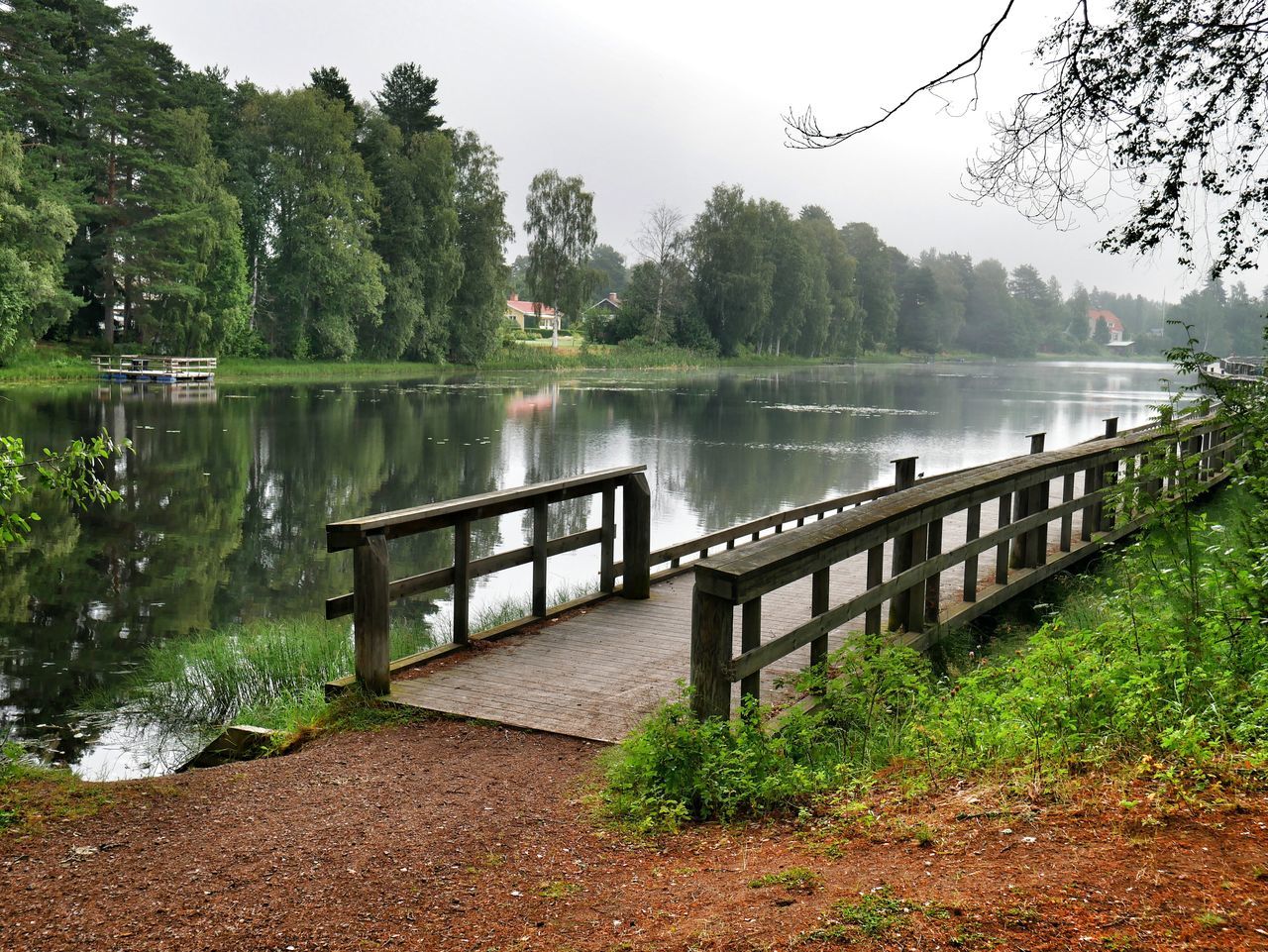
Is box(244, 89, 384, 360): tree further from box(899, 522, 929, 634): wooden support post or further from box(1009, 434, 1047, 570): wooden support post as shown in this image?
box(899, 522, 929, 634): wooden support post

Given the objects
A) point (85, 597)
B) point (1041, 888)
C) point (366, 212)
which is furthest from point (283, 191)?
point (1041, 888)

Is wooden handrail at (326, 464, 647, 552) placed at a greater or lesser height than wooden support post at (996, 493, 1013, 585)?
greater

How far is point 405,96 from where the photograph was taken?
208ft

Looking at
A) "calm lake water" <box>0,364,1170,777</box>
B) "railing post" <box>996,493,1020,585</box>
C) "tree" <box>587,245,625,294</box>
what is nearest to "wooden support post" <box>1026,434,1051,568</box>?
"railing post" <box>996,493,1020,585</box>

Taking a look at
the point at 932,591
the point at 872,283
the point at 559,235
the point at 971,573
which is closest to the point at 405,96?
the point at 559,235

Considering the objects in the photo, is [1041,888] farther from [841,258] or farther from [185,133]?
[841,258]

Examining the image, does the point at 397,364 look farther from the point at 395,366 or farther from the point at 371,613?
the point at 371,613

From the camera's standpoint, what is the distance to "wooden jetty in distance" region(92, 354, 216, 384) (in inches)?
1795

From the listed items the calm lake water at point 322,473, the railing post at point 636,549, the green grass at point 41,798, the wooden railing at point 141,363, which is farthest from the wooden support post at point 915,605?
the wooden railing at point 141,363

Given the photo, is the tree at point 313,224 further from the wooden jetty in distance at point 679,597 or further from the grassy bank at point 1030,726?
the grassy bank at point 1030,726

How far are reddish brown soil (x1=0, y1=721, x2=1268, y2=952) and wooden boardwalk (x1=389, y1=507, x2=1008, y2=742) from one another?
2.78 feet

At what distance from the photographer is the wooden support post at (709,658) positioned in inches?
184

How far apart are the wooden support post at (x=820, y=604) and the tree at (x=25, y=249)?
39657mm

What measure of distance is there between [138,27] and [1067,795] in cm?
5698
